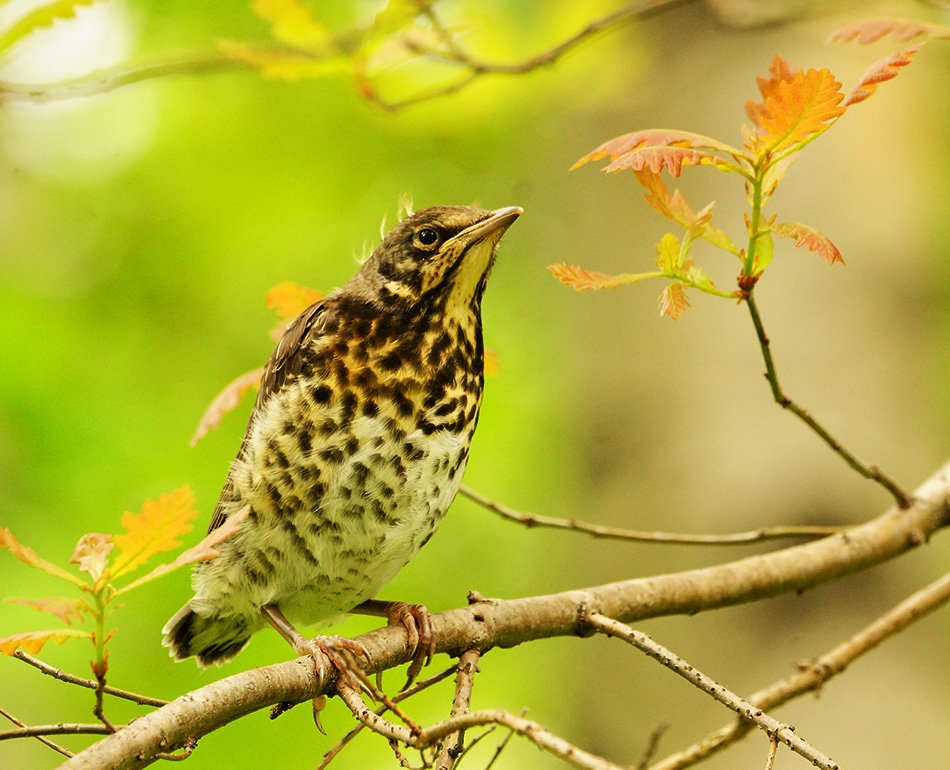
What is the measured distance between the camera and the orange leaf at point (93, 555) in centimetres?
137

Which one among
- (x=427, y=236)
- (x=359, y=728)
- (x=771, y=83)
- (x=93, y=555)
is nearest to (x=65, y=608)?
(x=93, y=555)

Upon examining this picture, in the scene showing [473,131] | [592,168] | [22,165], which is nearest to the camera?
[592,168]

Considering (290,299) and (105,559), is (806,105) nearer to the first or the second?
(105,559)

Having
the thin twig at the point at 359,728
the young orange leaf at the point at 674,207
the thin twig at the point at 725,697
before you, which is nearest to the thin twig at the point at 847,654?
the thin twig at the point at 725,697

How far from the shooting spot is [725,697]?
4.97ft

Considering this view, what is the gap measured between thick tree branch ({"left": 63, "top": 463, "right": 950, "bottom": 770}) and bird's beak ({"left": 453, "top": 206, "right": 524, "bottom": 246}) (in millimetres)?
883

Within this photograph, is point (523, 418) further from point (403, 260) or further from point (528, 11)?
point (403, 260)

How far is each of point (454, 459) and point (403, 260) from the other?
1.81 feet

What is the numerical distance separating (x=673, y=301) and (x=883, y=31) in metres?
0.60

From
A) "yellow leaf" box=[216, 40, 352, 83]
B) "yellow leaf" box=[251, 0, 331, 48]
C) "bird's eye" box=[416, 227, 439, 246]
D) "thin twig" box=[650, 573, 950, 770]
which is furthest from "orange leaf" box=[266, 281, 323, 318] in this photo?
"thin twig" box=[650, 573, 950, 770]

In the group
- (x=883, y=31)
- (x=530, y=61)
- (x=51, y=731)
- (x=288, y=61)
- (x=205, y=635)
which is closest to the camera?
(x=51, y=731)

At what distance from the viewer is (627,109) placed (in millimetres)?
4633

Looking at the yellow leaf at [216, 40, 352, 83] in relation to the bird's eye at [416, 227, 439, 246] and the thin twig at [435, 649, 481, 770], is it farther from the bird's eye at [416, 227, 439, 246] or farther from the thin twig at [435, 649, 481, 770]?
the thin twig at [435, 649, 481, 770]

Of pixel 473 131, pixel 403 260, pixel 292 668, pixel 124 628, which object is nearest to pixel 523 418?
pixel 473 131
